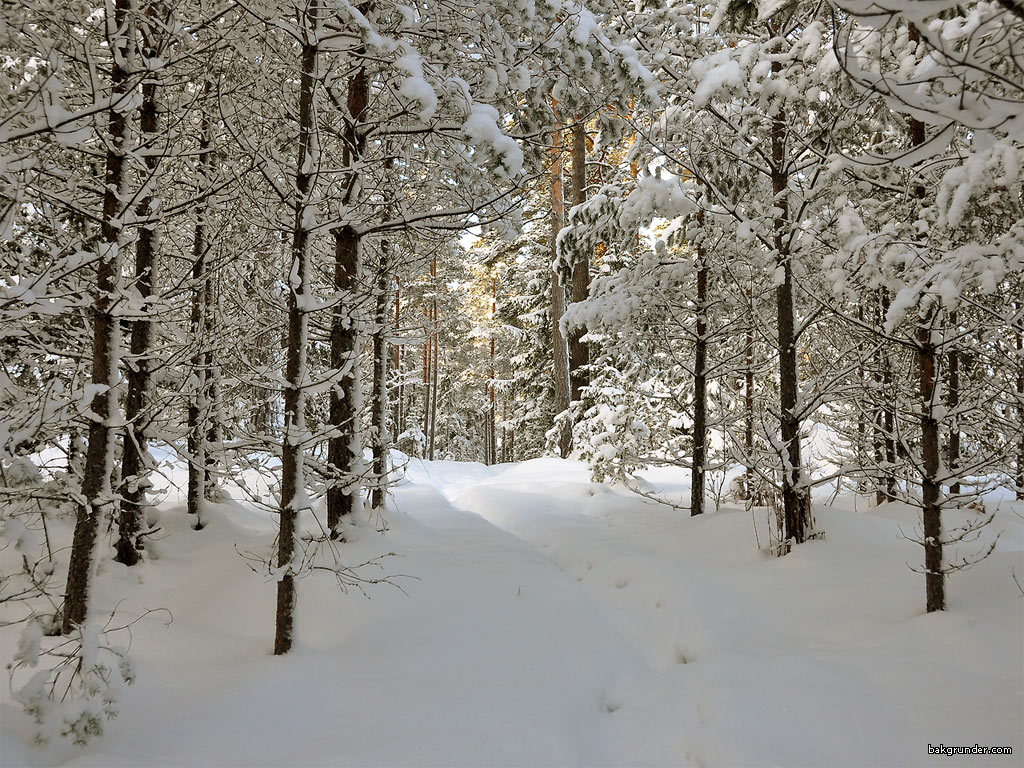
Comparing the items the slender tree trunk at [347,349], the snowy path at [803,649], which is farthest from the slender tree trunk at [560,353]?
the slender tree trunk at [347,349]

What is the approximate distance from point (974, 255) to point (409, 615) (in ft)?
15.5

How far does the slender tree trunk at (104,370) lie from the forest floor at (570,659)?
0.79 metres

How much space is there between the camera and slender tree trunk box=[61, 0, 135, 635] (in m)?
3.66

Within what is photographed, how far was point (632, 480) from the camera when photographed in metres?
11.5

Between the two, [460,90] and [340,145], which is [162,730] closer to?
[460,90]

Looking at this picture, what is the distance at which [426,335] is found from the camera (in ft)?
23.6

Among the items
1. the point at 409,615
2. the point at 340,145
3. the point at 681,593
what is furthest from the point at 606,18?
the point at 409,615

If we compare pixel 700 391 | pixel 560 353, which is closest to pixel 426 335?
pixel 700 391

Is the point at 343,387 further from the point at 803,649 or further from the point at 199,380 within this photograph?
the point at 803,649

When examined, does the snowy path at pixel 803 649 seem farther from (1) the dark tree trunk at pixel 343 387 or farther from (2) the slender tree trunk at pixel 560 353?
(2) the slender tree trunk at pixel 560 353

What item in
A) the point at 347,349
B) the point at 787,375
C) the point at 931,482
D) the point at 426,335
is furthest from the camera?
the point at 426,335

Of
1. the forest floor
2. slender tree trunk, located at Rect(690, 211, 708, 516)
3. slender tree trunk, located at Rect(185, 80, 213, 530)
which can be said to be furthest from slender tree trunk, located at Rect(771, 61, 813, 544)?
slender tree trunk, located at Rect(185, 80, 213, 530)

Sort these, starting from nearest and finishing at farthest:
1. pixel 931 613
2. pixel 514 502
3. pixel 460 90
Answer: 1. pixel 931 613
2. pixel 460 90
3. pixel 514 502

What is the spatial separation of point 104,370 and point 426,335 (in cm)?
379
